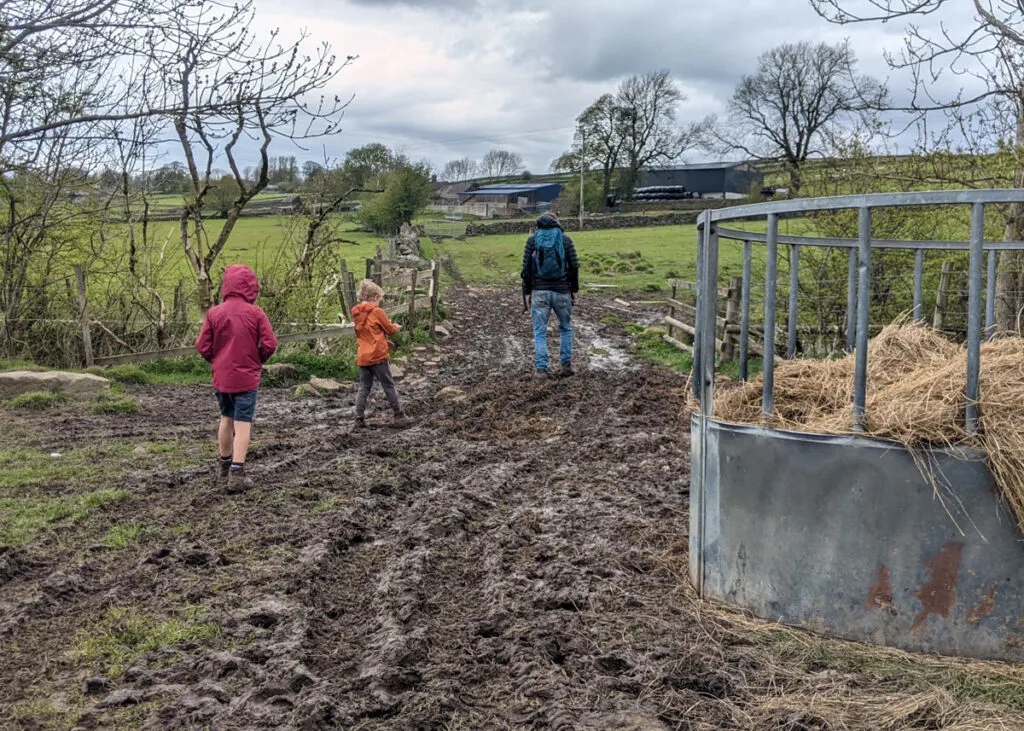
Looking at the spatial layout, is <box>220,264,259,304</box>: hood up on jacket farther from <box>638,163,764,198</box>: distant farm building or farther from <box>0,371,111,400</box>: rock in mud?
<box>638,163,764,198</box>: distant farm building

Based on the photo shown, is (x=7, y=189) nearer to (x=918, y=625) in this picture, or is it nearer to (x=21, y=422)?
(x=21, y=422)

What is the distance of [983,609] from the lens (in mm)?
3943

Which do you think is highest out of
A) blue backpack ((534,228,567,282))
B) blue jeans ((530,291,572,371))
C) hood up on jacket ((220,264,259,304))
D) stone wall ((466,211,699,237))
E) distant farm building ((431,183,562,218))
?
distant farm building ((431,183,562,218))

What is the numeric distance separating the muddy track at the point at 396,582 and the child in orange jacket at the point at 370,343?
40cm

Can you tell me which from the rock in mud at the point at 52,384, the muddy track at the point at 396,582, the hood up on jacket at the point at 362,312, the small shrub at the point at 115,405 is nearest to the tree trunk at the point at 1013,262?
the muddy track at the point at 396,582

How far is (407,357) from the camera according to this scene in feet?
46.7

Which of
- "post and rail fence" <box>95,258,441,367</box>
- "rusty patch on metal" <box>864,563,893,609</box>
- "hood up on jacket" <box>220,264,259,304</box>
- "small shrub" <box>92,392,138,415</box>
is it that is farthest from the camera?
"post and rail fence" <box>95,258,441,367</box>

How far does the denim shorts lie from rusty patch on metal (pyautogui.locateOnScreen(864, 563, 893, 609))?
193 inches

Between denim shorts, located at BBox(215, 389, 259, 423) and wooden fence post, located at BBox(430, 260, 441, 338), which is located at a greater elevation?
→ wooden fence post, located at BBox(430, 260, 441, 338)

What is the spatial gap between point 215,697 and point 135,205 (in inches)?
494

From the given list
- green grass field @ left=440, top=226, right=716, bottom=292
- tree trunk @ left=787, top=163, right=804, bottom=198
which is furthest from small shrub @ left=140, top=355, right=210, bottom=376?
green grass field @ left=440, top=226, right=716, bottom=292

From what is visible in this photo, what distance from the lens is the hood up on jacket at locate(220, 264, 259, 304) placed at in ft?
23.5

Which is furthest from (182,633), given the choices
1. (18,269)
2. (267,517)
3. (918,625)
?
(18,269)

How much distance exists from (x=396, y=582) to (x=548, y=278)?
7.11 meters
